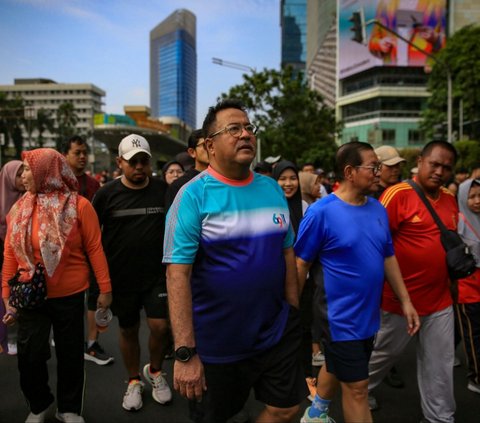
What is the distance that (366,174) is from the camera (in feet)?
9.36

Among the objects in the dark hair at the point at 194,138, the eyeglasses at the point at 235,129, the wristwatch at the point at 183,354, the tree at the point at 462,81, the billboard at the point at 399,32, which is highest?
the billboard at the point at 399,32

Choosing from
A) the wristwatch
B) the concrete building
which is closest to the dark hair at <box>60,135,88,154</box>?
the wristwatch

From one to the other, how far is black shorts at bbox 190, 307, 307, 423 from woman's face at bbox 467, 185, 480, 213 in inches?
98.8

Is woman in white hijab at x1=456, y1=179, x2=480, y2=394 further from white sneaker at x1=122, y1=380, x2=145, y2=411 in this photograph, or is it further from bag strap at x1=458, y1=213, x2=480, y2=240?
white sneaker at x1=122, y1=380, x2=145, y2=411

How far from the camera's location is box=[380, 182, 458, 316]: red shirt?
3.17 meters

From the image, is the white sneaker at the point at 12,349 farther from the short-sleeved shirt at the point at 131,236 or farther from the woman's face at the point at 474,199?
the woman's face at the point at 474,199

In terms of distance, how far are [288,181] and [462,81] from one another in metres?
36.7

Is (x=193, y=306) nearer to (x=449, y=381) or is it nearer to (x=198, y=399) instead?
(x=198, y=399)

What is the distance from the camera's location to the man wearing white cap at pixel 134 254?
364 cm

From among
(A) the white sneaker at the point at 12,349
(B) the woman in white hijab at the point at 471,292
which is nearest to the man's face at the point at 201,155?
(B) the woman in white hijab at the point at 471,292

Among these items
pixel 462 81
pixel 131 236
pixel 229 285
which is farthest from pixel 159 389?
pixel 462 81

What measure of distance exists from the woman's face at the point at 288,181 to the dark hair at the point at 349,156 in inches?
46.2

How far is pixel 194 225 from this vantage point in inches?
80.1

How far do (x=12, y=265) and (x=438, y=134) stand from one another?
53.2 ft
